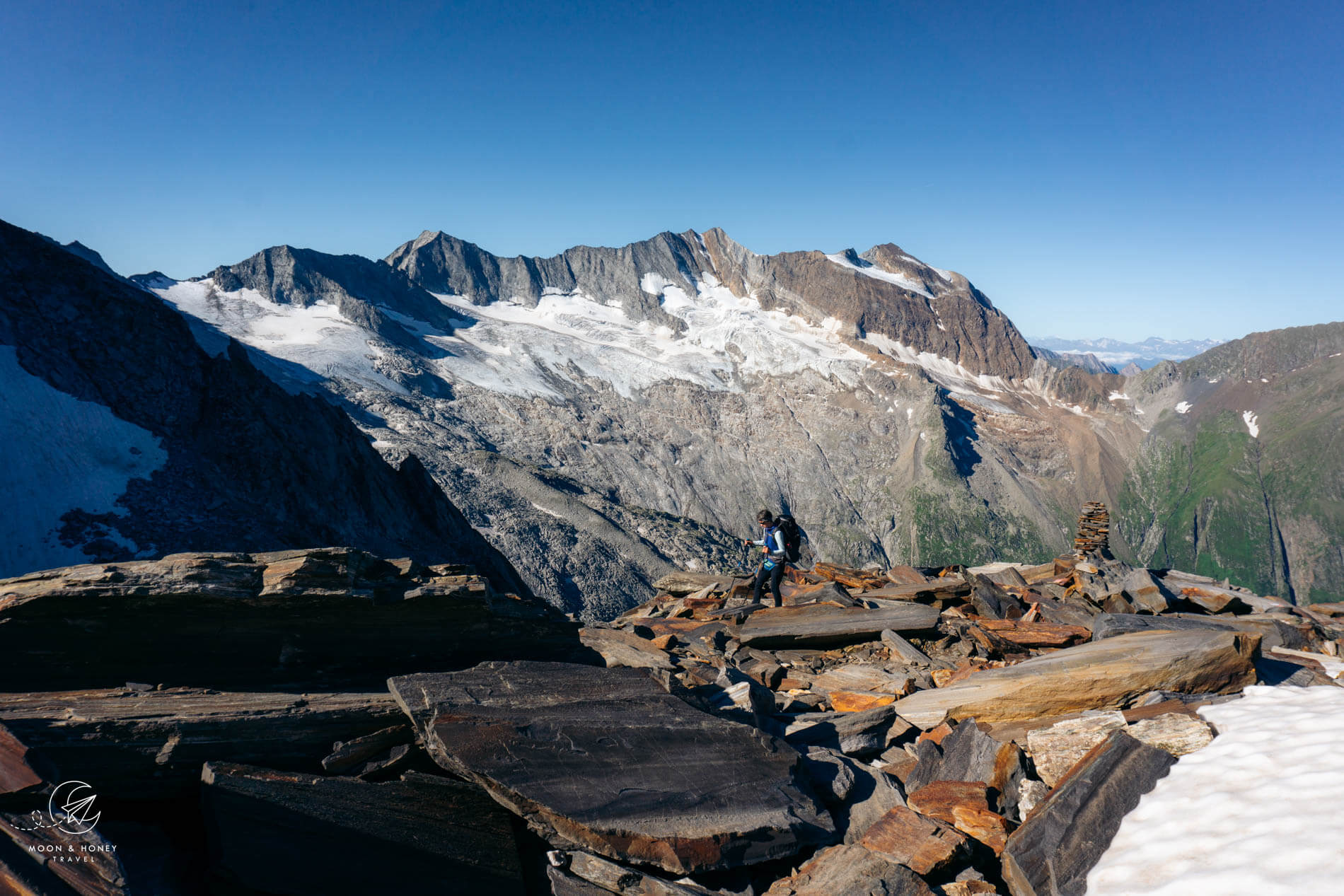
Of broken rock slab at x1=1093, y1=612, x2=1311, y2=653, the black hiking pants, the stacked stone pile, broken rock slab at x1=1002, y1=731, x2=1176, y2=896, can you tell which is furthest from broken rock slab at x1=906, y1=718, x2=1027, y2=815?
the black hiking pants

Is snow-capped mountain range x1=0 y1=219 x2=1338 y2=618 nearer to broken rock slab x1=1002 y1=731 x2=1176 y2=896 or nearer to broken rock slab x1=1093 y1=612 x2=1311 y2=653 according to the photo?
broken rock slab x1=1093 y1=612 x2=1311 y2=653

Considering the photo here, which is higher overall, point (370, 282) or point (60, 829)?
point (370, 282)

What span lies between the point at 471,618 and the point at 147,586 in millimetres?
3056

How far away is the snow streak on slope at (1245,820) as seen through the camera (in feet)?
13.8

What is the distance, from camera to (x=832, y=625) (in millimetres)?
12125

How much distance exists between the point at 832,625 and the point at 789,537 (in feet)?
9.61

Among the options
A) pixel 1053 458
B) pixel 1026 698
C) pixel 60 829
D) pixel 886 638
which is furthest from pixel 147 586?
pixel 1053 458

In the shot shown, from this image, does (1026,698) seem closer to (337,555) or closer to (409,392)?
(337,555)

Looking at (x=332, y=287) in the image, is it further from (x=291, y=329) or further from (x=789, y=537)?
(x=789, y=537)

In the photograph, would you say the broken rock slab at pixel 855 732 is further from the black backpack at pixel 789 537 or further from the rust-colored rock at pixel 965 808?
the black backpack at pixel 789 537

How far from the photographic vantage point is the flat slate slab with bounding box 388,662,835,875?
5285 millimetres

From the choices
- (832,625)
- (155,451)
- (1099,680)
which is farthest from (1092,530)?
(155,451)

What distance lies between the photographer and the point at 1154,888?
178 inches

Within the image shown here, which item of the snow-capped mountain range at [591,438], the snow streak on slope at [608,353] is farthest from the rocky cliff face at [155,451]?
the snow streak on slope at [608,353]
